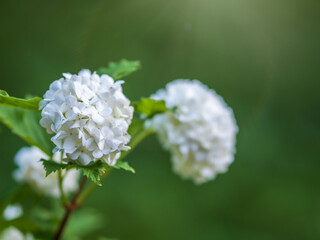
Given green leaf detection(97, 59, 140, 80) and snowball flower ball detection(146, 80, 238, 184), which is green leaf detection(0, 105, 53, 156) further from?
snowball flower ball detection(146, 80, 238, 184)

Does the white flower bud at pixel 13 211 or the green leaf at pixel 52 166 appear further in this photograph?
the white flower bud at pixel 13 211

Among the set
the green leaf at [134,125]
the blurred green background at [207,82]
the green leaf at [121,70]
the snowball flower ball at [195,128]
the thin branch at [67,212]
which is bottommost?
the thin branch at [67,212]

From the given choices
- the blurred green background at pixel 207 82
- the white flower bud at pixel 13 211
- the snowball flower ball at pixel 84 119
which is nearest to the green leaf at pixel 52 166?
the snowball flower ball at pixel 84 119

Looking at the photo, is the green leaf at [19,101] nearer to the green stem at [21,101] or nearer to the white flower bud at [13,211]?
the green stem at [21,101]

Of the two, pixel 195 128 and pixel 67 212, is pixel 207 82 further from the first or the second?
pixel 67 212

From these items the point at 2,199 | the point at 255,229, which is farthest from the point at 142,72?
the point at 2,199
